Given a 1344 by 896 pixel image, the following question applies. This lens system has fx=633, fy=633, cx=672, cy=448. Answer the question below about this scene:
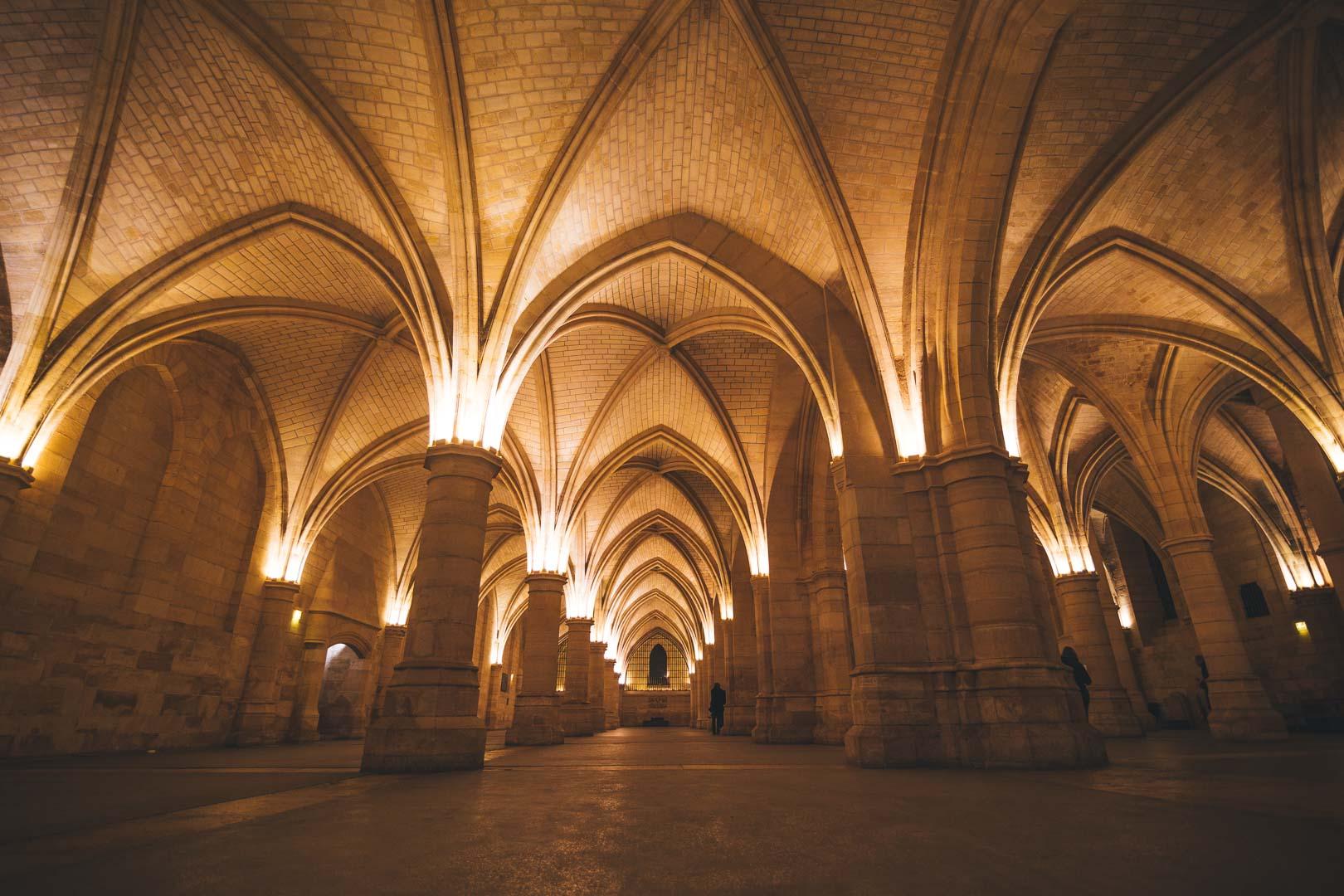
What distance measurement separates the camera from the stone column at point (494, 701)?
29152 mm

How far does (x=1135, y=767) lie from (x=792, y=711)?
8129mm

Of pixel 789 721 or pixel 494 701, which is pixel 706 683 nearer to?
pixel 494 701

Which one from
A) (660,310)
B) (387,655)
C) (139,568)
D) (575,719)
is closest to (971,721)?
(660,310)

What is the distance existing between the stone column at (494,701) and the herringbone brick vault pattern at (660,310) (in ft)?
48.2

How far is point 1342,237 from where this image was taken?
1045 cm

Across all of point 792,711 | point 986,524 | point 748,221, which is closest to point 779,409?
point 748,221

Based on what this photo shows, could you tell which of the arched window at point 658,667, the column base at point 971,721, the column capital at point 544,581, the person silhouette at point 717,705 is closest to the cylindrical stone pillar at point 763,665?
the person silhouette at point 717,705

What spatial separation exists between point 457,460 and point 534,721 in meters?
8.18

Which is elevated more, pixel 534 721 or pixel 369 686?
pixel 369 686

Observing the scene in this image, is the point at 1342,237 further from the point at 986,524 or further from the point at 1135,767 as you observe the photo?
the point at 1135,767

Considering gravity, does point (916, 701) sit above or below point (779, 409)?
below

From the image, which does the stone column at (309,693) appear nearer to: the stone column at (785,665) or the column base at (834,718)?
the stone column at (785,665)

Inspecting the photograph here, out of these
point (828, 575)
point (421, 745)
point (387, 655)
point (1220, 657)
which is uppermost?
point (828, 575)

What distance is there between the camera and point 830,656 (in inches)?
521
